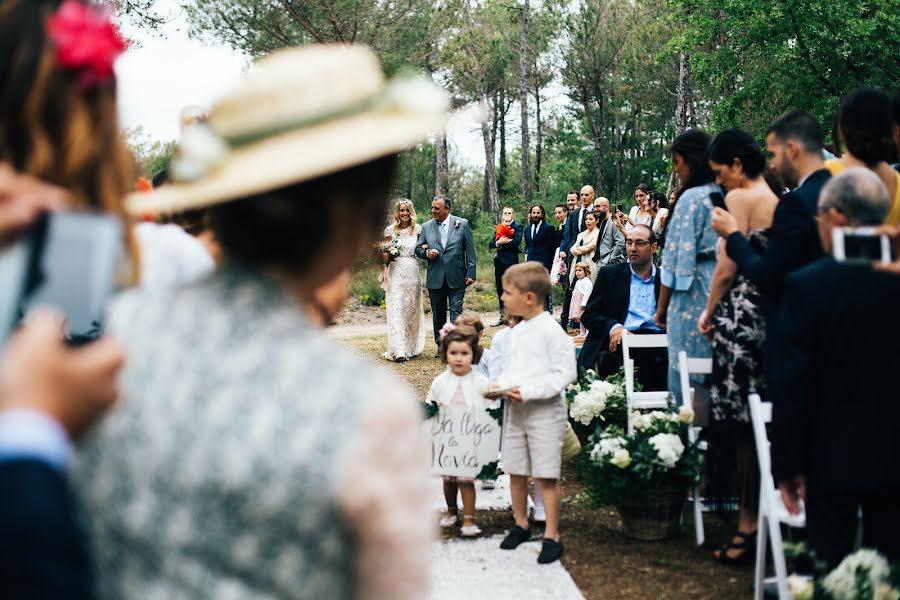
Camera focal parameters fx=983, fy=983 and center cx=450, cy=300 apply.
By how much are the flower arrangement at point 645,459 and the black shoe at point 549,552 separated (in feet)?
1.61

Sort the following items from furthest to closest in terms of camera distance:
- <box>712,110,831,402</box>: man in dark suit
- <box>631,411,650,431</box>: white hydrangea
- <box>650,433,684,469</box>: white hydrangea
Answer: <box>631,411,650,431</box>: white hydrangea → <box>650,433,684,469</box>: white hydrangea → <box>712,110,831,402</box>: man in dark suit

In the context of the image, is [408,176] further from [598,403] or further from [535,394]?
[535,394]

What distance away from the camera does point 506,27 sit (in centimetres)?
4734

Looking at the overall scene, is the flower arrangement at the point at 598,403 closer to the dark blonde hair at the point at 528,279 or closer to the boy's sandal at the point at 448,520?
the boy's sandal at the point at 448,520

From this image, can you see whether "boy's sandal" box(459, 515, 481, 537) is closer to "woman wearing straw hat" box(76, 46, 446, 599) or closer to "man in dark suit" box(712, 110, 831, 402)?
"man in dark suit" box(712, 110, 831, 402)

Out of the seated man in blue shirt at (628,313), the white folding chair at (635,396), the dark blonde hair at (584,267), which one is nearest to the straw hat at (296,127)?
the white folding chair at (635,396)

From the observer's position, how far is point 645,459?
550 cm

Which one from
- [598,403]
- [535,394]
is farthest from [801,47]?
[535,394]

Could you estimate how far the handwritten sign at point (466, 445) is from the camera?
581 cm

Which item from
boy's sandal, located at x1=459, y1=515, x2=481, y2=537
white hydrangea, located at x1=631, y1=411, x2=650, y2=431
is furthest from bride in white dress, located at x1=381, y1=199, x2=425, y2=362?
white hydrangea, located at x1=631, y1=411, x2=650, y2=431

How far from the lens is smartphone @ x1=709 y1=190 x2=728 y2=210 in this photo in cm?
582

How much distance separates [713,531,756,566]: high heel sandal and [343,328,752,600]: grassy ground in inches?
1.5

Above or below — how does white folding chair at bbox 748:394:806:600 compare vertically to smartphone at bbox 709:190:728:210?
below

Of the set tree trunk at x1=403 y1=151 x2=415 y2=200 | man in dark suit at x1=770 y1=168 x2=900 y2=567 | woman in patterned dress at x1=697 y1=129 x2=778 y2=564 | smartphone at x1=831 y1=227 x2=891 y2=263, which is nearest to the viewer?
smartphone at x1=831 y1=227 x2=891 y2=263
